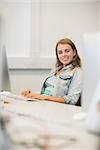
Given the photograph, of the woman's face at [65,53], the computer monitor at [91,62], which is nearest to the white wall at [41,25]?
the woman's face at [65,53]

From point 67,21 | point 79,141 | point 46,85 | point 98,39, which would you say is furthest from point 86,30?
point 79,141

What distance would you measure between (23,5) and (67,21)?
480 millimetres

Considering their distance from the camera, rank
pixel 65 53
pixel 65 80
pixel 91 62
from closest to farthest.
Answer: pixel 91 62, pixel 65 80, pixel 65 53

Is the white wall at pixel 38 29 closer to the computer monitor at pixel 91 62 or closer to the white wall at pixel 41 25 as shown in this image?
the white wall at pixel 41 25

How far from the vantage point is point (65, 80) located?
6.20 feet

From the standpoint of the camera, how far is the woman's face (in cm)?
198

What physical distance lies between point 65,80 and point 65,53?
23 centimetres

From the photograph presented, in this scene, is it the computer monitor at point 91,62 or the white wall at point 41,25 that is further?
the white wall at point 41,25

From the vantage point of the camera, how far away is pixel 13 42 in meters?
2.70

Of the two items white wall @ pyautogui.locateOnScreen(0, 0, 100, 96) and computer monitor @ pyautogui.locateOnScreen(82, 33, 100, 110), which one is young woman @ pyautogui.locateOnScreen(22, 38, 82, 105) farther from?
computer monitor @ pyautogui.locateOnScreen(82, 33, 100, 110)

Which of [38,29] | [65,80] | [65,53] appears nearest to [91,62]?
[65,80]

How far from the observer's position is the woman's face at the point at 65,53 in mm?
1979

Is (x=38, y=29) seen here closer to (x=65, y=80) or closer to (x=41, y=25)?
(x=41, y=25)

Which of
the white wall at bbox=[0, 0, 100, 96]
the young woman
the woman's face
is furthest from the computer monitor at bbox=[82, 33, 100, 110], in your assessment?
the white wall at bbox=[0, 0, 100, 96]
